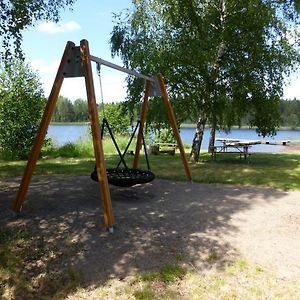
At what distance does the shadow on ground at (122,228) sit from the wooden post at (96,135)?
14.9 inches

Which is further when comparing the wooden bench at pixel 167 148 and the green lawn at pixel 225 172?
the wooden bench at pixel 167 148

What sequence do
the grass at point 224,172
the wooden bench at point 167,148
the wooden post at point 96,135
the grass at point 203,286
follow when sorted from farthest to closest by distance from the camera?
the wooden bench at point 167,148
the grass at point 224,172
the wooden post at point 96,135
the grass at point 203,286

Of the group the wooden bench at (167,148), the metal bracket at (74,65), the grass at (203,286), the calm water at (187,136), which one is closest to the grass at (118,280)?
the grass at (203,286)

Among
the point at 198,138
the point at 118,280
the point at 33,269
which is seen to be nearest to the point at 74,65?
the point at 33,269

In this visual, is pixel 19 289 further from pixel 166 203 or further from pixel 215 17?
pixel 215 17

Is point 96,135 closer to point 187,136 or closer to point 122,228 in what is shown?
point 122,228

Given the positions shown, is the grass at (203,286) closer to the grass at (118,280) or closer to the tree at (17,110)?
the grass at (118,280)

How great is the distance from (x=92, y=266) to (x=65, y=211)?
1.79 meters

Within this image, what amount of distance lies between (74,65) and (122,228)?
8.35ft

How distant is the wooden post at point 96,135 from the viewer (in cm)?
526

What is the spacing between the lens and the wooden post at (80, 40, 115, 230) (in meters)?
5.26

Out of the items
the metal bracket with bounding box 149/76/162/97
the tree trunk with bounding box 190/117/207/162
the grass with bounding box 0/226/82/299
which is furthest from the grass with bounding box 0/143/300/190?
the grass with bounding box 0/226/82/299

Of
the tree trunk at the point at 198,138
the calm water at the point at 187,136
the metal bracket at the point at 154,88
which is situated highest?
the metal bracket at the point at 154,88

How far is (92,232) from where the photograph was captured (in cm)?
513
